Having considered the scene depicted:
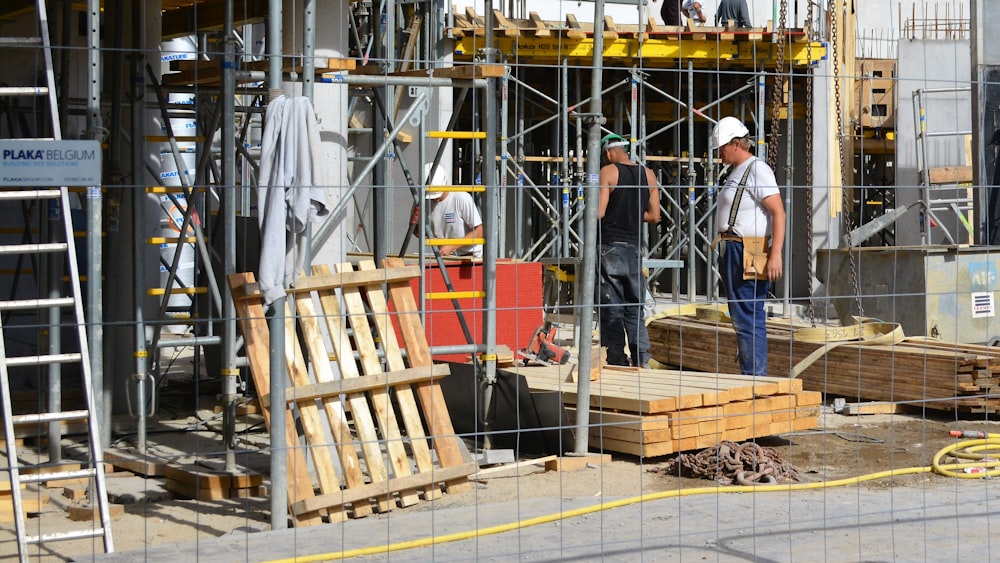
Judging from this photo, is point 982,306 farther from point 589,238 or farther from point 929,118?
point 929,118

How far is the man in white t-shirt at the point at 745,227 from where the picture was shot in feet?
27.1

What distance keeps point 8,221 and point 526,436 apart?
5362 millimetres

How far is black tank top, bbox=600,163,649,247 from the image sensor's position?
30.8 feet

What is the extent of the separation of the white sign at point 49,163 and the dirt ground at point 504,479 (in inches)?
50.6

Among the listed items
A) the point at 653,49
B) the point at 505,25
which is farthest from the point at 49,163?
the point at 653,49

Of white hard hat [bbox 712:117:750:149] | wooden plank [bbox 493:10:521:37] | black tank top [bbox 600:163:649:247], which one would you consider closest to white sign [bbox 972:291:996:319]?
black tank top [bbox 600:163:649:247]

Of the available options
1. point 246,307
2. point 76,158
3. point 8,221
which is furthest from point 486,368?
point 8,221

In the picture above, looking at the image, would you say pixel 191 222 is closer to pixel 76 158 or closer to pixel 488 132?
pixel 488 132

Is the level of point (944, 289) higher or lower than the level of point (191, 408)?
higher

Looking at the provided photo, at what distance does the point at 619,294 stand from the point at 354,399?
11.8 ft

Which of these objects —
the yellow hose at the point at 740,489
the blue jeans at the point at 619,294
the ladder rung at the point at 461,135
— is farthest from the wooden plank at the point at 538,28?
the yellow hose at the point at 740,489

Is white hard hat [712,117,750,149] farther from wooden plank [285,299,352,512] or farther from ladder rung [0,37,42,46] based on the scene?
ladder rung [0,37,42,46]

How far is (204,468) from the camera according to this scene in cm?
711

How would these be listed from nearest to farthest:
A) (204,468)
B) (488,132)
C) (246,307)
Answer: (246,307)
(204,468)
(488,132)
